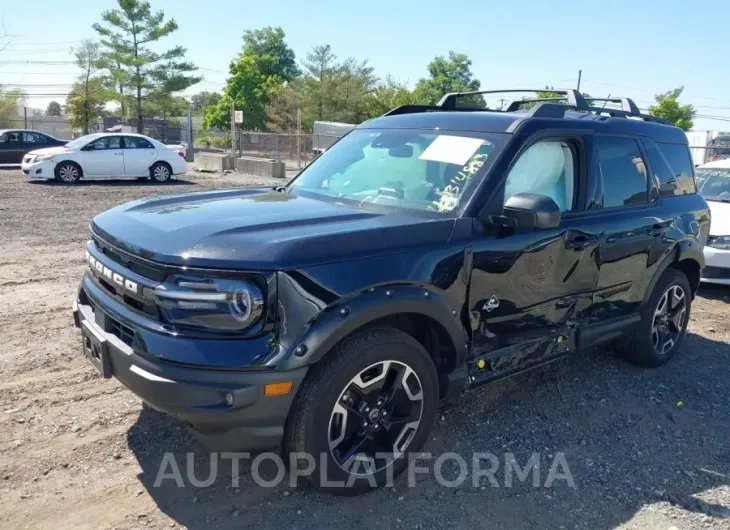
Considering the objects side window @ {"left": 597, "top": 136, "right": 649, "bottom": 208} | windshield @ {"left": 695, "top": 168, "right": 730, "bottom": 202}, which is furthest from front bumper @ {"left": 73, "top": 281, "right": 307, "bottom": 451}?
windshield @ {"left": 695, "top": 168, "right": 730, "bottom": 202}

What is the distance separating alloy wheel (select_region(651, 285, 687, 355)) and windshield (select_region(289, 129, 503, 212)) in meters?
2.37

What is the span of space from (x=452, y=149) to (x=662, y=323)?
8.65 feet

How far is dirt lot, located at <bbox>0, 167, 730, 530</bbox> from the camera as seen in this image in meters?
3.09

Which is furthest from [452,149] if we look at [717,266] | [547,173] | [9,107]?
[9,107]

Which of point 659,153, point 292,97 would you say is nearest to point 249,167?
point 659,153

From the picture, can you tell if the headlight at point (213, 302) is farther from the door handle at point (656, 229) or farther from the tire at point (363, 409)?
the door handle at point (656, 229)

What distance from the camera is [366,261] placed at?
300cm

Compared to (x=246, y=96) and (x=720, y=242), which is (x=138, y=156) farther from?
(x=246, y=96)

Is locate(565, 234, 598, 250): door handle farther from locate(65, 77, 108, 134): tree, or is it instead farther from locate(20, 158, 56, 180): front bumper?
locate(65, 77, 108, 134): tree

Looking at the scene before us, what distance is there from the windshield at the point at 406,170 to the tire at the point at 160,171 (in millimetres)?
15657

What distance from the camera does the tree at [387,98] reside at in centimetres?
5334

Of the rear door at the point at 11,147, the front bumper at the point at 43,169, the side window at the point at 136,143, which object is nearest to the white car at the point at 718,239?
the side window at the point at 136,143

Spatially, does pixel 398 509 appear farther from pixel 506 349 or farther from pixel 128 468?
pixel 128 468

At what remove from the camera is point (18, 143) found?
22125mm
